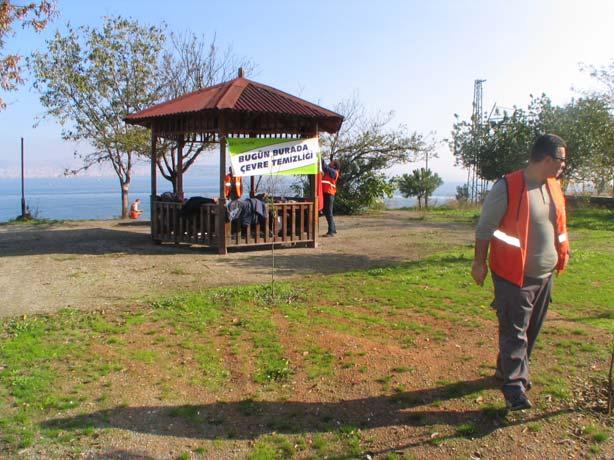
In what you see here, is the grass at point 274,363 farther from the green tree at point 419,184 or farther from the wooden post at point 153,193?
the green tree at point 419,184

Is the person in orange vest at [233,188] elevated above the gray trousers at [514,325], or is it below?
above

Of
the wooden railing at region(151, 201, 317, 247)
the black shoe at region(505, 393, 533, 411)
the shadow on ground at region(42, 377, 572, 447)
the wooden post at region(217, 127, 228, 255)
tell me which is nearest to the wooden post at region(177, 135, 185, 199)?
the wooden railing at region(151, 201, 317, 247)

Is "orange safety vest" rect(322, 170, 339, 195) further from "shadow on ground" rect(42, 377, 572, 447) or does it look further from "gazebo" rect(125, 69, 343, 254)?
"shadow on ground" rect(42, 377, 572, 447)

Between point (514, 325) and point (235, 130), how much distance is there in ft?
28.9

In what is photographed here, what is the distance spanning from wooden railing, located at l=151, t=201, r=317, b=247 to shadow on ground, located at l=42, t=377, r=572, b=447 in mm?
7426

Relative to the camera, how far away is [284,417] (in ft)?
14.4

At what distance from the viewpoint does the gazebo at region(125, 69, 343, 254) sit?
11734 millimetres

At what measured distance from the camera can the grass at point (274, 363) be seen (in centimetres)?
417

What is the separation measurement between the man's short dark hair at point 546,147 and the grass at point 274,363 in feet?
5.90

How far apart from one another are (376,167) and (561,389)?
19.9 m

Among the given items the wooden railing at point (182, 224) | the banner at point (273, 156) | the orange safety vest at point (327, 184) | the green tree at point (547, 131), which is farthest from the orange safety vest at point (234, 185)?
the green tree at point (547, 131)

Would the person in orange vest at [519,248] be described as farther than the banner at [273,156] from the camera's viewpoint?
No

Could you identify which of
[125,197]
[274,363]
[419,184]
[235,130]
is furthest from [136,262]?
[419,184]

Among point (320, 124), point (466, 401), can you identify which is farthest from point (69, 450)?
point (320, 124)
